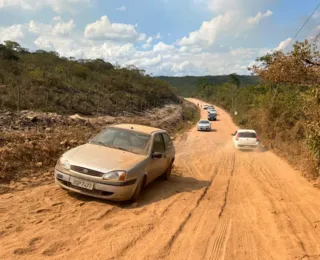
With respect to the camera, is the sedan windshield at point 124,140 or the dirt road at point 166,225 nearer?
the dirt road at point 166,225

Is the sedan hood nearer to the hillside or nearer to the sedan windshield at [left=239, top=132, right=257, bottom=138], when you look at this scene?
the hillside

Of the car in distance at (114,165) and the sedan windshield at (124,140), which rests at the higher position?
the sedan windshield at (124,140)

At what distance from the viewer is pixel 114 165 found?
6738 millimetres

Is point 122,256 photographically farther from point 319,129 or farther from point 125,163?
point 319,129

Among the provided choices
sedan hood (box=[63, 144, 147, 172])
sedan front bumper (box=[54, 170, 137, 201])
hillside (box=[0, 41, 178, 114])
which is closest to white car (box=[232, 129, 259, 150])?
hillside (box=[0, 41, 178, 114])

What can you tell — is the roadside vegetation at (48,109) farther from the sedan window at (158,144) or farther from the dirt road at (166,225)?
the sedan window at (158,144)

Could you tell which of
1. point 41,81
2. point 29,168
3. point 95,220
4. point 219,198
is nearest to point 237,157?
point 219,198

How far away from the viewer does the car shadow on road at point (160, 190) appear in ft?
22.4

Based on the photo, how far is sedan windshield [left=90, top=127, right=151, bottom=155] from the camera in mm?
7887

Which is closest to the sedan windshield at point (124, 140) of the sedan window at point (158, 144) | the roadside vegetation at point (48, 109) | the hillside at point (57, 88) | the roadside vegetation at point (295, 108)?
the sedan window at point (158, 144)

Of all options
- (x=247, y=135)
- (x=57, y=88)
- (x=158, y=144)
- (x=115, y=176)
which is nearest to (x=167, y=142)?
(x=158, y=144)

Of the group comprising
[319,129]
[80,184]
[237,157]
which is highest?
[319,129]

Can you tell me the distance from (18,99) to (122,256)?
52.0 ft

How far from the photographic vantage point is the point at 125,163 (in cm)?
691
